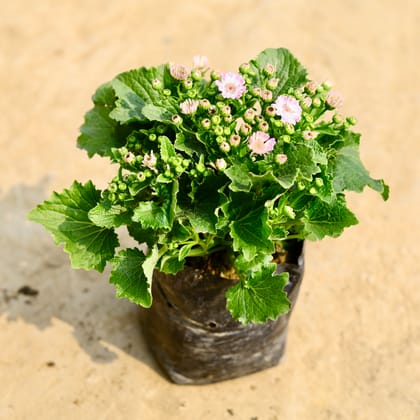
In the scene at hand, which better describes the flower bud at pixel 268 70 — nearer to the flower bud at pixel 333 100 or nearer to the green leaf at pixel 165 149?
the flower bud at pixel 333 100

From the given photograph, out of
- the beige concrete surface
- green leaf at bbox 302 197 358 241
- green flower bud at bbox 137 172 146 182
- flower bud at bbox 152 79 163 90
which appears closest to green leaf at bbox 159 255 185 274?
green flower bud at bbox 137 172 146 182

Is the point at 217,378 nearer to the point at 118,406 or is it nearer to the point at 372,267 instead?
the point at 118,406

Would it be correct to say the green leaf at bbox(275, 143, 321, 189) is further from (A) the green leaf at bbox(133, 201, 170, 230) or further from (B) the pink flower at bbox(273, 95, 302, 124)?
(A) the green leaf at bbox(133, 201, 170, 230)

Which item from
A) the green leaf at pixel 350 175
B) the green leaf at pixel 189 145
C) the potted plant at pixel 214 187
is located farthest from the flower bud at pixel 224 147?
the green leaf at pixel 350 175

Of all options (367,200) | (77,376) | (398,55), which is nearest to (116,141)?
(77,376)

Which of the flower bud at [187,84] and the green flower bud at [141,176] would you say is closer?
the green flower bud at [141,176]
